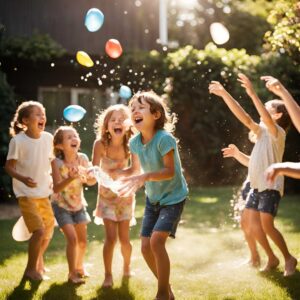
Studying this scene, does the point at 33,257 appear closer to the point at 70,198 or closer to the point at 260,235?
the point at 70,198

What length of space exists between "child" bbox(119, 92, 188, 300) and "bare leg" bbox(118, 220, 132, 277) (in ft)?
2.36

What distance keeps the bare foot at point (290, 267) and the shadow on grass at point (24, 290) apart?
6.36 feet

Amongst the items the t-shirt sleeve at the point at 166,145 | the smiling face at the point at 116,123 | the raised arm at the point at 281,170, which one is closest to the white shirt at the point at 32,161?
the smiling face at the point at 116,123

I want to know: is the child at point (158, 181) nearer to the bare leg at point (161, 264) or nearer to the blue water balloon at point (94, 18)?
the bare leg at point (161, 264)

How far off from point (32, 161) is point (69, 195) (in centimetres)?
47

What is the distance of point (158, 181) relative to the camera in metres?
4.19

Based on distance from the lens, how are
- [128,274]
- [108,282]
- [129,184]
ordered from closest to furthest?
1. [129,184]
2. [108,282]
3. [128,274]

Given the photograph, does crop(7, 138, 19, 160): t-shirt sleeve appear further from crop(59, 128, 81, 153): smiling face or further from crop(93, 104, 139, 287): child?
crop(93, 104, 139, 287): child

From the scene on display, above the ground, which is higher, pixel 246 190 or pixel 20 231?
pixel 246 190

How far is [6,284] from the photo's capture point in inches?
186

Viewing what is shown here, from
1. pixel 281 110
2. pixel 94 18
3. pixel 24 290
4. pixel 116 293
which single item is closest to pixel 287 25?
pixel 281 110

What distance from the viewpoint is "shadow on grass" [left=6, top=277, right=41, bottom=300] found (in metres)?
4.34

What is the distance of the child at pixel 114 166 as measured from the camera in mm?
4879

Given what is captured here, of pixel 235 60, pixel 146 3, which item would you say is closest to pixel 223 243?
pixel 235 60
